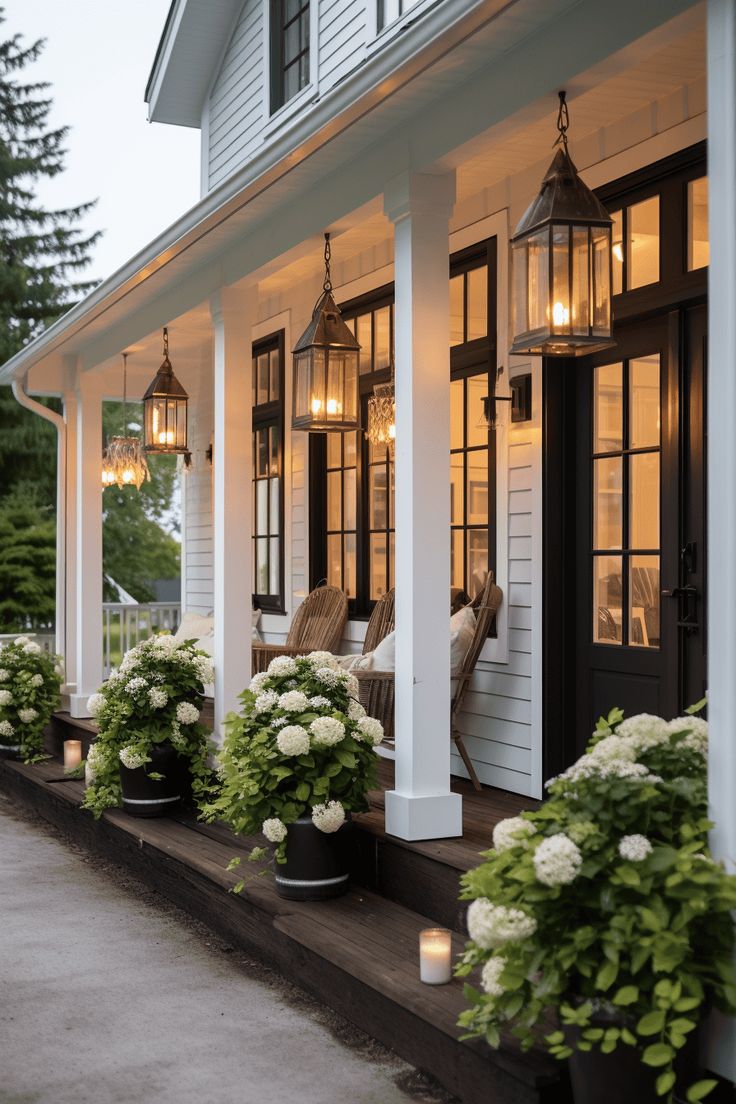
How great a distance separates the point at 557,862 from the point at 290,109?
6923 millimetres

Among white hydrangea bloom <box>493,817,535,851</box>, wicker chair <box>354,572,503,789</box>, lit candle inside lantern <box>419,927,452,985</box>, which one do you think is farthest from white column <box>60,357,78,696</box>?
white hydrangea bloom <box>493,817,535,851</box>

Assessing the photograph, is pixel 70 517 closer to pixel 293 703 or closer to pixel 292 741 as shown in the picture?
pixel 293 703

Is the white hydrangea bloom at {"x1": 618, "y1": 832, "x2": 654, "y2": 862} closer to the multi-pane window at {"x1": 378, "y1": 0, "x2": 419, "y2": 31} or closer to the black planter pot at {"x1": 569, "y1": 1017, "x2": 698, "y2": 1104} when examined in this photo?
the black planter pot at {"x1": 569, "y1": 1017, "x2": 698, "y2": 1104}

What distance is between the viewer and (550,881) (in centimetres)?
266

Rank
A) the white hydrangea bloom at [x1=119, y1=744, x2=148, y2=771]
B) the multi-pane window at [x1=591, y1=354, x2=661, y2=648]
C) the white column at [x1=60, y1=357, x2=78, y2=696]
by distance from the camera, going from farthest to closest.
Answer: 1. the white column at [x1=60, y1=357, x2=78, y2=696]
2. the white hydrangea bloom at [x1=119, y1=744, x2=148, y2=771]
3. the multi-pane window at [x1=591, y1=354, x2=661, y2=648]

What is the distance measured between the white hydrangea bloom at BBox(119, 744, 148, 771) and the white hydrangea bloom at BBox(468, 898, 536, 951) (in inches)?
124

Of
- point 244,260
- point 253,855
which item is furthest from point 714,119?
point 244,260

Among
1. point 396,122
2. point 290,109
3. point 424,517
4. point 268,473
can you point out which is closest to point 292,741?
point 424,517

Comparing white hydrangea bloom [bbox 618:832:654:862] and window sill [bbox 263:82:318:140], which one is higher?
window sill [bbox 263:82:318:140]

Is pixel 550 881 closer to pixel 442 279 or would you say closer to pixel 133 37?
pixel 442 279

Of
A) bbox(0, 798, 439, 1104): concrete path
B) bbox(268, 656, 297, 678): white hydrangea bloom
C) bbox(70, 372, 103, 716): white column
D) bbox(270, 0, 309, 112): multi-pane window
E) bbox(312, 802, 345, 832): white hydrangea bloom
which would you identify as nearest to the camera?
bbox(0, 798, 439, 1104): concrete path

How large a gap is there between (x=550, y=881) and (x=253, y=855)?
1905mm

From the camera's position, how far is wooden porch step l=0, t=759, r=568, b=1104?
3016 millimetres

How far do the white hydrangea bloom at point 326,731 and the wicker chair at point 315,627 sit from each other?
2757 mm
